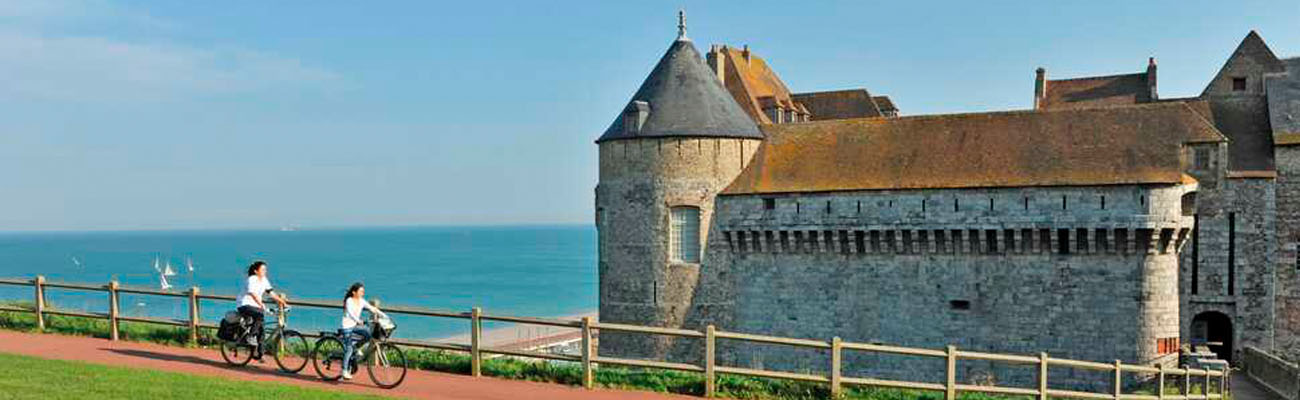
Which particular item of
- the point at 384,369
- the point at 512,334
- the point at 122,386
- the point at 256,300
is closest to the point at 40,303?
the point at 256,300

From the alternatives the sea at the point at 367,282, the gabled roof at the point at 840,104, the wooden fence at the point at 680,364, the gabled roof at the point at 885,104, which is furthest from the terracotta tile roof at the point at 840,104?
the sea at the point at 367,282

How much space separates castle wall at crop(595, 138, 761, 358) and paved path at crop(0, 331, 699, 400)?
16309 millimetres

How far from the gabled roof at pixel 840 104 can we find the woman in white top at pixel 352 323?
106ft

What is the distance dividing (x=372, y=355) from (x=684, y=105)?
1924 cm

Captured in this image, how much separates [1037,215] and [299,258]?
6944 inches

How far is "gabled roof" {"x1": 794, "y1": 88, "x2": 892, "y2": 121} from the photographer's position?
1743 inches

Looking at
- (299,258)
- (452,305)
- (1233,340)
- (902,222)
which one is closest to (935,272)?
(902,222)

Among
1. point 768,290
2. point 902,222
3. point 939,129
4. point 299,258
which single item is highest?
point 939,129

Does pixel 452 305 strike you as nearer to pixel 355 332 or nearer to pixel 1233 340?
pixel 1233 340

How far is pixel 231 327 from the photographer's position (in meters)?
14.8

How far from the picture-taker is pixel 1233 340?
3219 cm

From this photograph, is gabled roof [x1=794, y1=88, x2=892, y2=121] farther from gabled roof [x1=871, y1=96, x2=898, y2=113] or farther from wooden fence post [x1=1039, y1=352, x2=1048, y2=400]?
wooden fence post [x1=1039, y1=352, x2=1048, y2=400]

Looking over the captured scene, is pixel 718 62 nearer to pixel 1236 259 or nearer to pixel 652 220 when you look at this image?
pixel 652 220

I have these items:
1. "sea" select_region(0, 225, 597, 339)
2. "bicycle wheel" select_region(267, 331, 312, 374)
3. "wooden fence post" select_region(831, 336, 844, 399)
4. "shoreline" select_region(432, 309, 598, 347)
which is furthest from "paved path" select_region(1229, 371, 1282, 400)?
"sea" select_region(0, 225, 597, 339)
